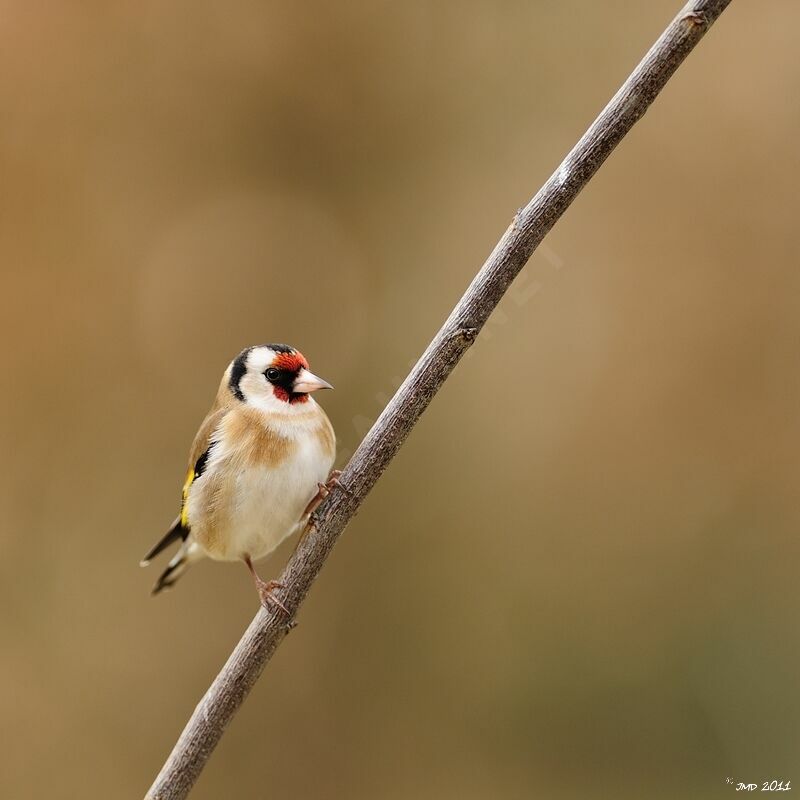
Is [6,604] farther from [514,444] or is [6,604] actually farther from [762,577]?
[762,577]

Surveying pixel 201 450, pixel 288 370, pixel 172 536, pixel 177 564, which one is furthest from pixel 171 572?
pixel 288 370

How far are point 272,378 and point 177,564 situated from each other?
814 mm

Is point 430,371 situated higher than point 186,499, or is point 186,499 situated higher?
point 430,371

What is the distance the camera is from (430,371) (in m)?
1.63

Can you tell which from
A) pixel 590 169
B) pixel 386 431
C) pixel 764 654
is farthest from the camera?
pixel 764 654

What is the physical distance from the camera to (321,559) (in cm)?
174

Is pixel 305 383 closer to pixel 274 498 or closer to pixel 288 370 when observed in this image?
pixel 288 370

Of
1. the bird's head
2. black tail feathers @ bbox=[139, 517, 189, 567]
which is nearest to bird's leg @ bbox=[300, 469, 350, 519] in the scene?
the bird's head

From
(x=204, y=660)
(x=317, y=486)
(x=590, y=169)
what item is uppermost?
(x=590, y=169)

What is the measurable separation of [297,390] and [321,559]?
624 millimetres

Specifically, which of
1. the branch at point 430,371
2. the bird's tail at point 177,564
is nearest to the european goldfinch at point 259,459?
the bird's tail at point 177,564

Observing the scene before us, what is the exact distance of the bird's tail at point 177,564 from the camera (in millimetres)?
2797

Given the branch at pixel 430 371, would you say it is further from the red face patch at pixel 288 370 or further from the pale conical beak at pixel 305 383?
the red face patch at pixel 288 370

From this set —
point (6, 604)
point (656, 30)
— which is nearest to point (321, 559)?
point (6, 604)
